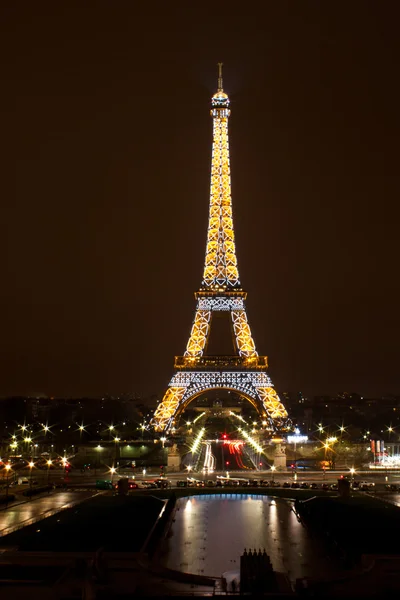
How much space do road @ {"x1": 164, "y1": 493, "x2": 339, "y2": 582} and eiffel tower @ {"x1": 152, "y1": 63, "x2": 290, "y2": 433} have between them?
104 ft

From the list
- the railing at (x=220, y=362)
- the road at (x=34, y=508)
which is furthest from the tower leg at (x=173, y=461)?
the road at (x=34, y=508)

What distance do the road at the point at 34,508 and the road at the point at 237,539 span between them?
22.3 feet

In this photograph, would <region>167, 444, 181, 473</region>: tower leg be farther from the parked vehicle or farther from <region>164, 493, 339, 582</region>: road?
<region>164, 493, 339, 582</region>: road

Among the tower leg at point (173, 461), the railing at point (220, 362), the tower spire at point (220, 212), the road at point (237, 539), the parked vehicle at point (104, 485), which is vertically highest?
the tower spire at point (220, 212)

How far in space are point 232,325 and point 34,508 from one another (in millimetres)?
41936

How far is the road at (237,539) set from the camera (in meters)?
28.3

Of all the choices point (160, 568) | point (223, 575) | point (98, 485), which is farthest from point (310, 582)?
point (98, 485)

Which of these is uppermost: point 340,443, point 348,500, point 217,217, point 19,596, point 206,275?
point 217,217

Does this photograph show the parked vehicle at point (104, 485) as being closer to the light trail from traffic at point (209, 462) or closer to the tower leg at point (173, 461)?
the tower leg at point (173, 461)

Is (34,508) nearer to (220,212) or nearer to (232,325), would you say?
(232,325)

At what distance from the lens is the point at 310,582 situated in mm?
25109

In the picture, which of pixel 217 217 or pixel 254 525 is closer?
Answer: pixel 254 525

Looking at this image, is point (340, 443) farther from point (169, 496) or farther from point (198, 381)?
point (169, 496)

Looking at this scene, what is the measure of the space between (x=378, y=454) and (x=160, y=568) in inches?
2363
